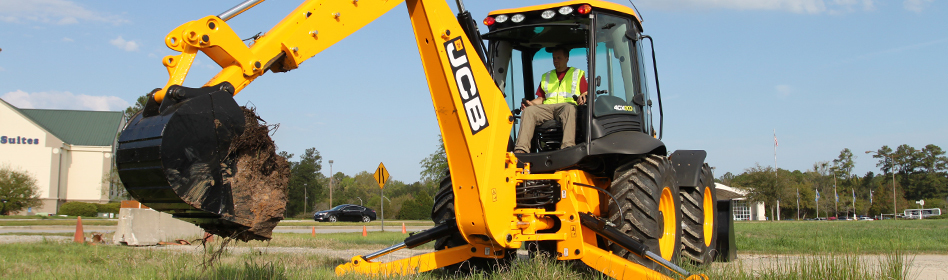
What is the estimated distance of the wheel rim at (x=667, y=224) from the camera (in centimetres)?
612

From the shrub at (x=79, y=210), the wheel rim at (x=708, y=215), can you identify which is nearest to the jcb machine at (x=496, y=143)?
the wheel rim at (x=708, y=215)

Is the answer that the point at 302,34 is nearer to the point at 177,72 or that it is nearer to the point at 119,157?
the point at 177,72

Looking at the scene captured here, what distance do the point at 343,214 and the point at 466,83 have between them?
36.0m

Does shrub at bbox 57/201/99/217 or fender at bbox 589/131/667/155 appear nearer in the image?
fender at bbox 589/131/667/155

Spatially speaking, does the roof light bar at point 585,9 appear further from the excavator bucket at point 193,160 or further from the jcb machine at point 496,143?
the excavator bucket at point 193,160

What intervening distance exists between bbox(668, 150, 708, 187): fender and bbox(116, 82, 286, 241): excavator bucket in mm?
4701

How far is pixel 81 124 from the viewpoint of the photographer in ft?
216

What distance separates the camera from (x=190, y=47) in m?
3.42

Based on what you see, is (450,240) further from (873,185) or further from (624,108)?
(873,185)

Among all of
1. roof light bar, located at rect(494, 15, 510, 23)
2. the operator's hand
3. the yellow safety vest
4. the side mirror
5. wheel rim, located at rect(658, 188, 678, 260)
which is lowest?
wheel rim, located at rect(658, 188, 678, 260)

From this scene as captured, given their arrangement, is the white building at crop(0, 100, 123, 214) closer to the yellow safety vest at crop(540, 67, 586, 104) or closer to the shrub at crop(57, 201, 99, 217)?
the shrub at crop(57, 201, 99, 217)

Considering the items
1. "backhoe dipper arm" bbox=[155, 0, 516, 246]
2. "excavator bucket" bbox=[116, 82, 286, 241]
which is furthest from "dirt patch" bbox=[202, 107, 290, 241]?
"backhoe dipper arm" bbox=[155, 0, 516, 246]

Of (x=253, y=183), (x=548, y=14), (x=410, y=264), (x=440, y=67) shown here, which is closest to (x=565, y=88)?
(x=548, y=14)

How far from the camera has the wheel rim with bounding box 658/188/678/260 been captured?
20.1ft
